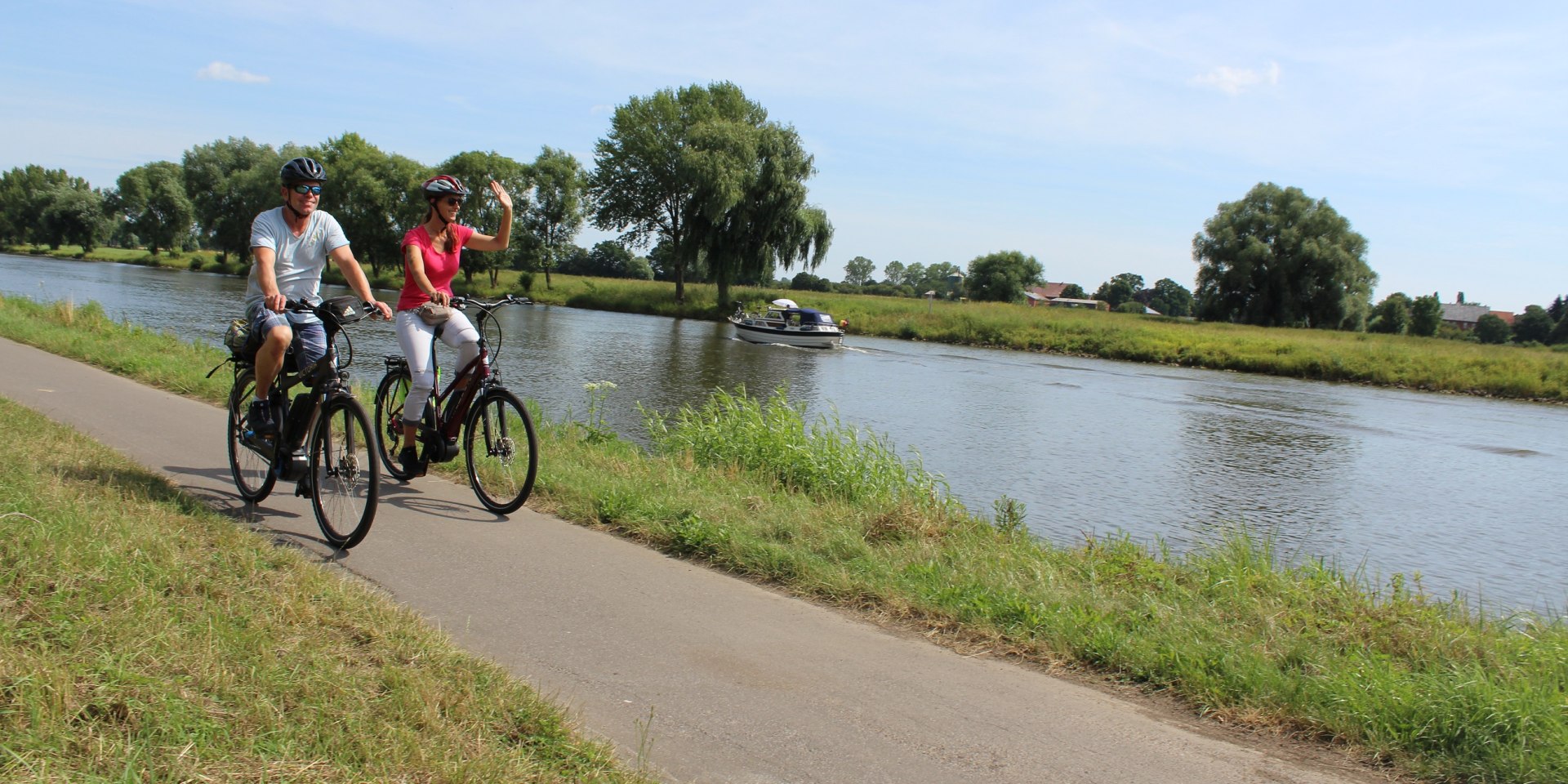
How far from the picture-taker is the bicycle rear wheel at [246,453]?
5.57 m

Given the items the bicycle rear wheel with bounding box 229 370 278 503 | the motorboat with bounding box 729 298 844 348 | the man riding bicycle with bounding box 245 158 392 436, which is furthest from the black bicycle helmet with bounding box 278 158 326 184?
the motorboat with bounding box 729 298 844 348

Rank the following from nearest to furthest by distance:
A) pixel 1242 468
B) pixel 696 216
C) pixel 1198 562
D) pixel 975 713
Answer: pixel 975 713 < pixel 1198 562 < pixel 1242 468 < pixel 696 216

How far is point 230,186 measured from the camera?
81.2 meters

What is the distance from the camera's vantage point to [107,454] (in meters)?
6.11

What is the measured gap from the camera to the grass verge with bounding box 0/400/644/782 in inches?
97.9

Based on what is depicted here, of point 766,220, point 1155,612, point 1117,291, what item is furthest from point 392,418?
point 1117,291

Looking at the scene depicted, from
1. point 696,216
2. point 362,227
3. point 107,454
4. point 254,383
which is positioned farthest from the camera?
point 362,227

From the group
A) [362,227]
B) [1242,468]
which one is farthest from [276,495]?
[362,227]

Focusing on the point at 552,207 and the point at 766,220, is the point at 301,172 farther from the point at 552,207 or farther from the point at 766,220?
the point at 552,207

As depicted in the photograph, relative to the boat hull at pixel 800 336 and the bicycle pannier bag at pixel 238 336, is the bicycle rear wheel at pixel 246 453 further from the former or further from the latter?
the boat hull at pixel 800 336

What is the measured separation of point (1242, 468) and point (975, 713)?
47.8 feet

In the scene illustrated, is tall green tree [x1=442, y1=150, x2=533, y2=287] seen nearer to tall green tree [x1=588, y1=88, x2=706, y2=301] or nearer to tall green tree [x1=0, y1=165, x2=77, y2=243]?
tall green tree [x1=588, y1=88, x2=706, y2=301]

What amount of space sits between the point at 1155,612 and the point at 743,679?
214 centimetres

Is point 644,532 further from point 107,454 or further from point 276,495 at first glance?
point 107,454
